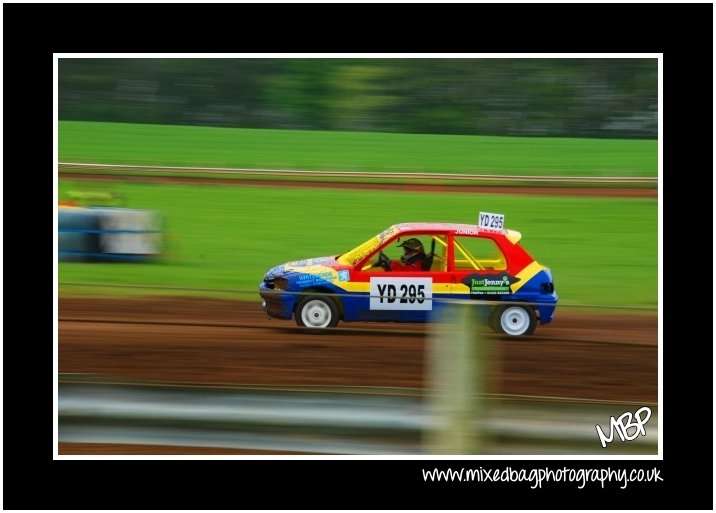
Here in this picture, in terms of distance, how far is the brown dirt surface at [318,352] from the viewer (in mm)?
7898

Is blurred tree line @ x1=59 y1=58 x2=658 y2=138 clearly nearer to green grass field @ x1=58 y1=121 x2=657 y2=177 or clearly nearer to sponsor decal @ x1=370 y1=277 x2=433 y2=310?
green grass field @ x1=58 y1=121 x2=657 y2=177

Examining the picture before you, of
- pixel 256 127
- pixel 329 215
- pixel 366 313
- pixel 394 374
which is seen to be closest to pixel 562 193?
pixel 329 215

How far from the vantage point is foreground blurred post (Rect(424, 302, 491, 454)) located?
11.7 ft

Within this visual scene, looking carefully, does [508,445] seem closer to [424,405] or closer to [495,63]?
[424,405]

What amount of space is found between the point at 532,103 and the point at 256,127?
6465mm

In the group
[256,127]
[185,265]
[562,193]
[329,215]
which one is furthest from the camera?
[256,127]

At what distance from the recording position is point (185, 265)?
45.2 ft

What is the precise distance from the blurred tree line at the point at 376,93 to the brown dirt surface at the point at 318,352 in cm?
956

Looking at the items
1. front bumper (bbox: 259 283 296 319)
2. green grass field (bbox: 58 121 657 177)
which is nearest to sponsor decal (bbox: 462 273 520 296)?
front bumper (bbox: 259 283 296 319)

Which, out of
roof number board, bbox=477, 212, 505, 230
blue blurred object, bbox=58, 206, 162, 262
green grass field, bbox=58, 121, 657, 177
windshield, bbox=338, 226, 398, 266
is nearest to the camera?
windshield, bbox=338, 226, 398, 266

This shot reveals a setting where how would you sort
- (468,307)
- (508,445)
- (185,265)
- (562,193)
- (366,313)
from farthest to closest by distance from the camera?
(562,193), (185,265), (366,313), (508,445), (468,307)

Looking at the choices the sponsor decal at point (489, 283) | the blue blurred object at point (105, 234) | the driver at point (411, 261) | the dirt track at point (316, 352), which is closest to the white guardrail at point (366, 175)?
the blue blurred object at point (105, 234)

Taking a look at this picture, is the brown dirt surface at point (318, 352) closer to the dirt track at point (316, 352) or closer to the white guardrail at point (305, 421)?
the dirt track at point (316, 352)

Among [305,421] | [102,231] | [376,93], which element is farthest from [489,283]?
[376,93]
